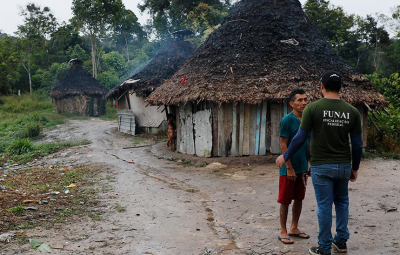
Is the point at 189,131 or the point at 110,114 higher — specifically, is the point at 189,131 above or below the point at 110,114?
below

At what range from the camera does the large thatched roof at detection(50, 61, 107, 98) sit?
24.0 meters

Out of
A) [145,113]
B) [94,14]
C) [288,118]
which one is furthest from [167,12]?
[288,118]

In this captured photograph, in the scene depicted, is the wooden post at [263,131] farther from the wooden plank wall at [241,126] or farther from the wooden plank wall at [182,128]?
the wooden plank wall at [182,128]

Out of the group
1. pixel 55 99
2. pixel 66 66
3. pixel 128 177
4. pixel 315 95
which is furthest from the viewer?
pixel 66 66

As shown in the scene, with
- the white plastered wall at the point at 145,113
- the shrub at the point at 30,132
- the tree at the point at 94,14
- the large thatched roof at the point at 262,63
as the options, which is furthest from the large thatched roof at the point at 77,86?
the large thatched roof at the point at 262,63

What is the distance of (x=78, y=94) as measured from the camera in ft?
78.9

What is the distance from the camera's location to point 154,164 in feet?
29.6

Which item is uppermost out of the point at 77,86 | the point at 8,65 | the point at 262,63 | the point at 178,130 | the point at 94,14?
the point at 94,14

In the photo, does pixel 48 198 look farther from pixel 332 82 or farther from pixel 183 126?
pixel 183 126

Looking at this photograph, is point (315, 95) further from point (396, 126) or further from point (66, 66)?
point (66, 66)

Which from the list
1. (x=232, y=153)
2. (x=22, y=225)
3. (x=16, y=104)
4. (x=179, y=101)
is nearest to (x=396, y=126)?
(x=232, y=153)

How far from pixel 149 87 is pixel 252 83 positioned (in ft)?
24.2

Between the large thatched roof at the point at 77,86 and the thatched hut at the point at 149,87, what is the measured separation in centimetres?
769

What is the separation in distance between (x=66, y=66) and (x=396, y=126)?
2853 cm
